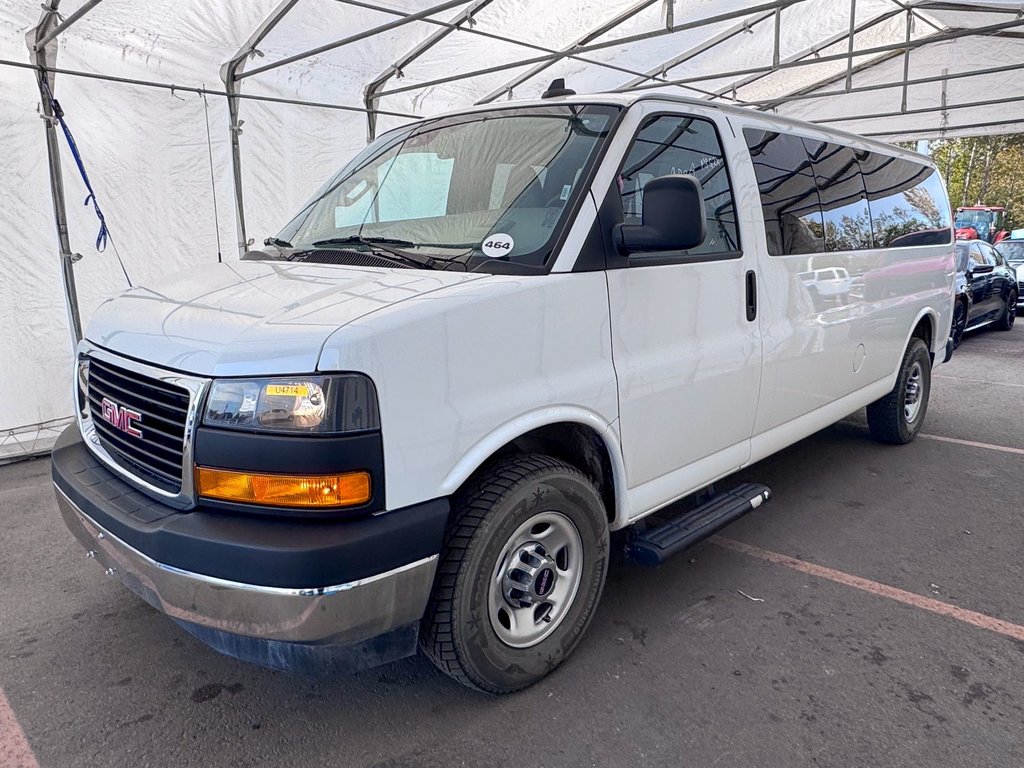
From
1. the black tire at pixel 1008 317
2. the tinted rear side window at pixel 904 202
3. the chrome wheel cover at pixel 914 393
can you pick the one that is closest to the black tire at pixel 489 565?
the tinted rear side window at pixel 904 202

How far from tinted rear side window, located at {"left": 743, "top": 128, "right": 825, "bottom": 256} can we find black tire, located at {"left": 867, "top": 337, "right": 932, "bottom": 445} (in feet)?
6.65

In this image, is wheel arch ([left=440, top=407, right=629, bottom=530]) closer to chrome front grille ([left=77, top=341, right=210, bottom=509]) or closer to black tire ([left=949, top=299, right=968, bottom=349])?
chrome front grille ([left=77, top=341, right=210, bottom=509])

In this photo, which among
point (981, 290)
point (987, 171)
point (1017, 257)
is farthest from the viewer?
point (987, 171)

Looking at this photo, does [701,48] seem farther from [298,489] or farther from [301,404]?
[298,489]

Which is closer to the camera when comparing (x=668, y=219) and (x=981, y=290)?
(x=668, y=219)

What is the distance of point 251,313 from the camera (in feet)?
7.57

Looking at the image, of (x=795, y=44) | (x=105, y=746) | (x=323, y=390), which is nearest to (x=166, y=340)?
(x=323, y=390)

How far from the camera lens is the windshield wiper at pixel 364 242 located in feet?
9.40

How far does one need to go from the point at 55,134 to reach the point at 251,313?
471 centimetres

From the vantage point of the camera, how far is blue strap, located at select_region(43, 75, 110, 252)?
5676 millimetres

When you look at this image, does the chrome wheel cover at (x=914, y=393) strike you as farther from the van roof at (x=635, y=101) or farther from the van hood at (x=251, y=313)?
the van hood at (x=251, y=313)

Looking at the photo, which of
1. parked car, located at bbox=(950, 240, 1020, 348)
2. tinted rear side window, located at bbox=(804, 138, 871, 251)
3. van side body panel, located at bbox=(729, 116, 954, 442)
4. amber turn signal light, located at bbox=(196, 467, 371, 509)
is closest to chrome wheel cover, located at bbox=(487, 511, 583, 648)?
amber turn signal light, located at bbox=(196, 467, 371, 509)

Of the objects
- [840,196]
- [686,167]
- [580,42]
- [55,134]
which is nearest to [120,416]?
[686,167]

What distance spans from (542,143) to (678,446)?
138 cm
